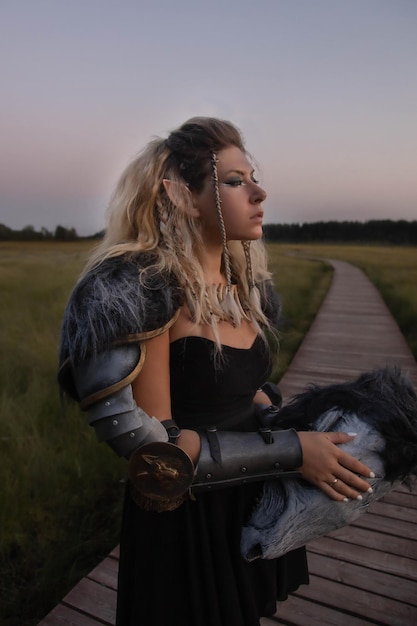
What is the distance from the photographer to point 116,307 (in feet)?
3.27

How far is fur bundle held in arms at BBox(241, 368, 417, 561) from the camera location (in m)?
1.08

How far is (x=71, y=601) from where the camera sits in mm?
1907

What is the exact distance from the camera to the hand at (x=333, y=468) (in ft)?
3.46

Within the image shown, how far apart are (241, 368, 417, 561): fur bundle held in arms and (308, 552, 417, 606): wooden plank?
1.13 metres

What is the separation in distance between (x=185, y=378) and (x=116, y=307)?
291mm

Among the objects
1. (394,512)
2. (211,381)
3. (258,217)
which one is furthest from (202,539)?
(394,512)

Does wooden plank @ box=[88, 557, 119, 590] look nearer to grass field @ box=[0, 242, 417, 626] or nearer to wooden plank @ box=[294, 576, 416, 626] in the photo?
grass field @ box=[0, 242, 417, 626]

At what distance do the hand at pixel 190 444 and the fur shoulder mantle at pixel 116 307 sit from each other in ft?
0.81

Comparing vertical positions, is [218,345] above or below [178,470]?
above

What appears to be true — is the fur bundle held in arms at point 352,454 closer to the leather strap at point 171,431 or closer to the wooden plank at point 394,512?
the leather strap at point 171,431

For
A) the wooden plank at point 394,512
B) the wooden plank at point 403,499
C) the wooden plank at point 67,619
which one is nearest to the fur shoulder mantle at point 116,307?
the wooden plank at point 67,619

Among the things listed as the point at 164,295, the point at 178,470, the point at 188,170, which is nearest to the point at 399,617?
the point at 178,470

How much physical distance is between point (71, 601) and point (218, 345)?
1.45 meters

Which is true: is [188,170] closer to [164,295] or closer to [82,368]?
[164,295]
